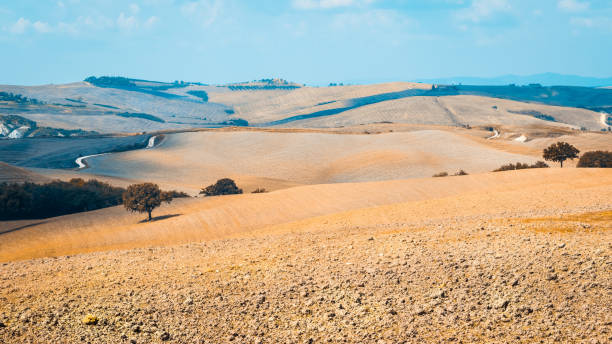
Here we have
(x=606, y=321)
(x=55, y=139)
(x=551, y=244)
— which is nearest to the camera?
(x=606, y=321)

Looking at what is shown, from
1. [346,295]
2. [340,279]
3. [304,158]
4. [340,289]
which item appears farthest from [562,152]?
[346,295]

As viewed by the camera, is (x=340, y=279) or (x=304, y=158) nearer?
(x=340, y=279)

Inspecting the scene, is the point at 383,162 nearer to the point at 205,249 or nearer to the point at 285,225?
→ the point at 285,225

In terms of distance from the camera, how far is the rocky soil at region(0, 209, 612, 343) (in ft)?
33.2

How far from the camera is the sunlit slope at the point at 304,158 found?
68000mm

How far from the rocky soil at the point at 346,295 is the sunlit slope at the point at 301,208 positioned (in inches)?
429

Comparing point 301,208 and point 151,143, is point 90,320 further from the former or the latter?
point 151,143

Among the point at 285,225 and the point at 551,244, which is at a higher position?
the point at 551,244

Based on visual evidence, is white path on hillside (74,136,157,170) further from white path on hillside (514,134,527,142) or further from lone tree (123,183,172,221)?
white path on hillside (514,134,527,142)

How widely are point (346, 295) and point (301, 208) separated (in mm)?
23709

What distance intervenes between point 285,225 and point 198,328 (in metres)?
19.7

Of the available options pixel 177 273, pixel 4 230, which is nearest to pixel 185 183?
pixel 4 230

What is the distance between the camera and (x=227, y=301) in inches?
470

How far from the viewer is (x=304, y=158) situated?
8150 cm
